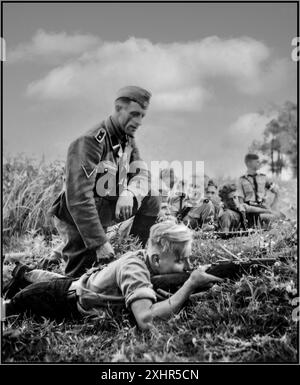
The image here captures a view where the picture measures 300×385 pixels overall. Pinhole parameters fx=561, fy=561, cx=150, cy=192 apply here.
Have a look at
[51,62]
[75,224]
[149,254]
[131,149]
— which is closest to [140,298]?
[149,254]

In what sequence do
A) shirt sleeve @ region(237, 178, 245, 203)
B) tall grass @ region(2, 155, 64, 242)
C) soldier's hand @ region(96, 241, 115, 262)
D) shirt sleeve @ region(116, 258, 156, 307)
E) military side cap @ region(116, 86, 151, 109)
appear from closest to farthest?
shirt sleeve @ region(116, 258, 156, 307) < soldier's hand @ region(96, 241, 115, 262) < military side cap @ region(116, 86, 151, 109) < tall grass @ region(2, 155, 64, 242) < shirt sleeve @ region(237, 178, 245, 203)

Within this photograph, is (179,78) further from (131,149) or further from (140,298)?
(140,298)

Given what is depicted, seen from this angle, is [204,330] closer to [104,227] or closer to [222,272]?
[222,272]

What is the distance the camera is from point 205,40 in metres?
4.41

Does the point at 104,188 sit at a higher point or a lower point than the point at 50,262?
higher

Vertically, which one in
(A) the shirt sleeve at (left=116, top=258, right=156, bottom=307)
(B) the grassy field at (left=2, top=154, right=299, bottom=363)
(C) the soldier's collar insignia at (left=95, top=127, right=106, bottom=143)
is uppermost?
(C) the soldier's collar insignia at (left=95, top=127, right=106, bottom=143)

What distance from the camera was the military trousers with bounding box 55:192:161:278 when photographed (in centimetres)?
417

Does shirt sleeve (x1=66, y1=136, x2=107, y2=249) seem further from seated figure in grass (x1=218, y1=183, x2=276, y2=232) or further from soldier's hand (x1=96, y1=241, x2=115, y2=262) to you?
seated figure in grass (x1=218, y1=183, x2=276, y2=232)

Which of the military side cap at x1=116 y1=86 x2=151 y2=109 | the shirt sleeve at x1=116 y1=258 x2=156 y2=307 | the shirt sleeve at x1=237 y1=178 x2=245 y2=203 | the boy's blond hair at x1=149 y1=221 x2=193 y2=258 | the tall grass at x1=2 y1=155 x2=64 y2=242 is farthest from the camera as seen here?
the shirt sleeve at x1=237 y1=178 x2=245 y2=203

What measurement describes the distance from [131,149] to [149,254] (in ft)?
2.72

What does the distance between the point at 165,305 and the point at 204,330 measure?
12.8 inches

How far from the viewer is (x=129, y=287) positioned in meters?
3.82

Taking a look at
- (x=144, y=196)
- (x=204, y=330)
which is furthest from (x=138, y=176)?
(x=204, y=330)

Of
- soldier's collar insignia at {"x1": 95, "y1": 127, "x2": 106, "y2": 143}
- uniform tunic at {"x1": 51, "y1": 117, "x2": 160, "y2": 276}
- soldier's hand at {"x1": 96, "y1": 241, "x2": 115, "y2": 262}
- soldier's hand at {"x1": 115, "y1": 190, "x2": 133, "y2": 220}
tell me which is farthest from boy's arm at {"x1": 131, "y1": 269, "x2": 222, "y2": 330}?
soldier's collar insignia at {"x1": 95, "y1": 127, "x2": 106, "y2": 143}
